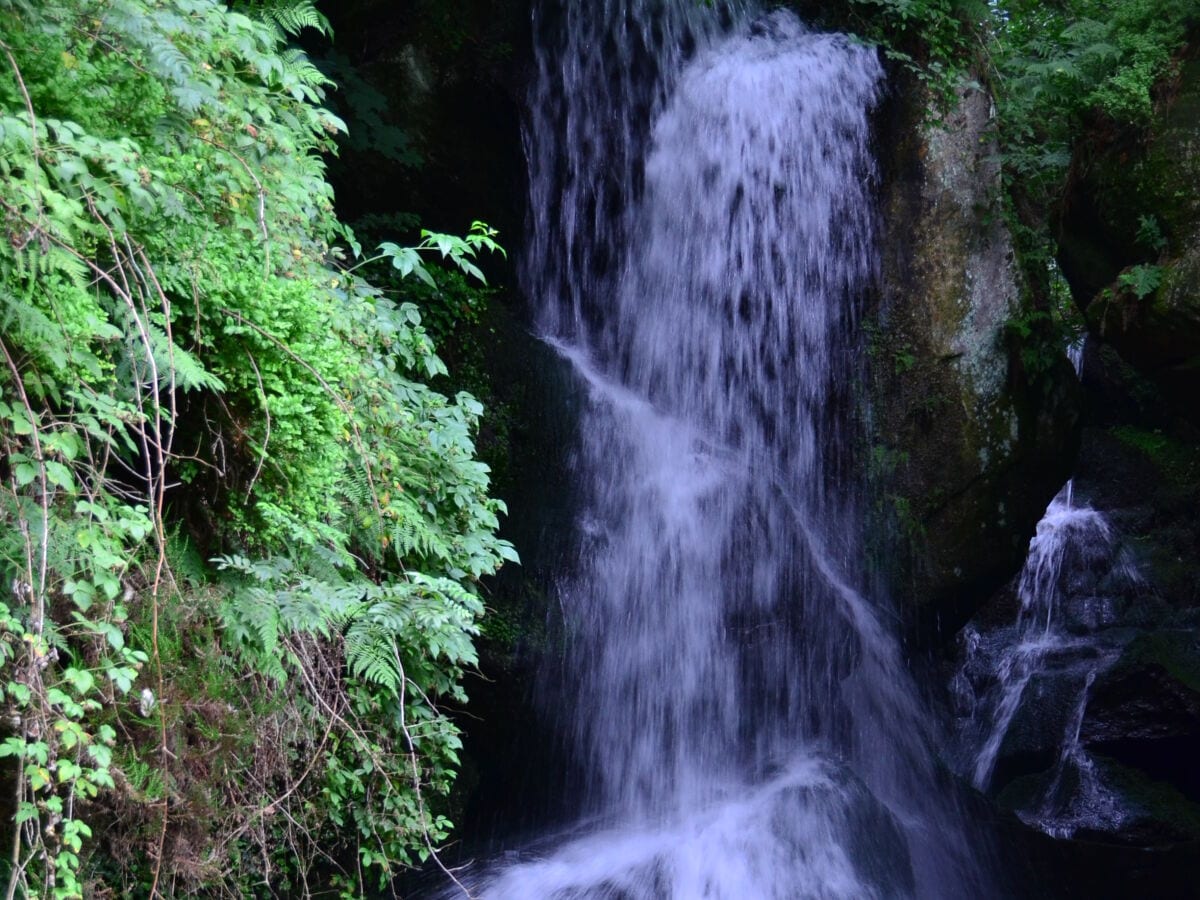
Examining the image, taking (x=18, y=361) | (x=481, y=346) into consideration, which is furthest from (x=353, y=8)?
(x=18, y=361)

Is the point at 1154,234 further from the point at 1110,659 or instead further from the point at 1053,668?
the point at 1053,668

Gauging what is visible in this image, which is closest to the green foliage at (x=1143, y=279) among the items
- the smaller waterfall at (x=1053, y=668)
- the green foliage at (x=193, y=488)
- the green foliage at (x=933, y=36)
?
the smaller waterfall at (x=1053, y=668)

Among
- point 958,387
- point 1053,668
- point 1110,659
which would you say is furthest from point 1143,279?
point 1053,668

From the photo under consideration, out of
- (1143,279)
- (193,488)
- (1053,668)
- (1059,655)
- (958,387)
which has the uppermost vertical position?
(1143,279)

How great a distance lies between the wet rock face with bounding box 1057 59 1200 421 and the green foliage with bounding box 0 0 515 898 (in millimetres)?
5610

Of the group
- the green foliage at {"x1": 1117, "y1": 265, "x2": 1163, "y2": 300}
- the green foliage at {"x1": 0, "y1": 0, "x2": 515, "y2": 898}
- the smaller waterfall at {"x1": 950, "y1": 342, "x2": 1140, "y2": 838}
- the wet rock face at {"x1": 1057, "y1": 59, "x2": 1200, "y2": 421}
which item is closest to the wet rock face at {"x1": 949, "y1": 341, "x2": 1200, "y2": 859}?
the smaller waterfall at {"x1": 950, "y1": 342, "x2": 1140, "y2": 838}

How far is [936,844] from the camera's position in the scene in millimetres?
7871

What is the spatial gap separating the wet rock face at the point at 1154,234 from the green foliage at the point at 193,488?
561cm

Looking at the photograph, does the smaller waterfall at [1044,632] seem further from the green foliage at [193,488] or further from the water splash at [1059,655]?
the green foliage at [193,488]

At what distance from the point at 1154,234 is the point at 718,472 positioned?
11.9 feet

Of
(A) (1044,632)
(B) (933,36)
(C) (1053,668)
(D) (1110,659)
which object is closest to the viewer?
(B) (933,36)

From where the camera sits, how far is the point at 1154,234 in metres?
7.53

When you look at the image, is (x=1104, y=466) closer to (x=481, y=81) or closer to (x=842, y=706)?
(x=842, y=706)

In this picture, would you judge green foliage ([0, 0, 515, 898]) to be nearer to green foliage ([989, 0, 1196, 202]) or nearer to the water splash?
green foliage ([989, 0, 1196, 202])
